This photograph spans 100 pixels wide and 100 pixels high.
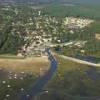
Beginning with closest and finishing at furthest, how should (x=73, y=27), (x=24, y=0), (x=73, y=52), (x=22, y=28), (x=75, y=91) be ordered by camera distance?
(x=75, y=91), (x=73, y=52), (x=22, y=28), (x=73, y=27), (x=24, y=0)

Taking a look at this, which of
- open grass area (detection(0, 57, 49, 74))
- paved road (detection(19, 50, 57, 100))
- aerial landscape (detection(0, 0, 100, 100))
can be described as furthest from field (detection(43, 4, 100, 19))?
paved road (detection(19, 50, 57, 100))

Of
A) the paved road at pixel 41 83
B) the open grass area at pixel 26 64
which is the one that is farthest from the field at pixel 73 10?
the paved road at pixel 41 83

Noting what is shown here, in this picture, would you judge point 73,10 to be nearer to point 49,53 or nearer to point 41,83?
point 49,53

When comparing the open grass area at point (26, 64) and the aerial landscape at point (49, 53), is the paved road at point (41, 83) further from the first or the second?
the open grass area at point (26, 64)

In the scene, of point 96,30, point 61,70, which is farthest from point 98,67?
point 96,30

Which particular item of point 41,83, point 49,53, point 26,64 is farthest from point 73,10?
point 41,83

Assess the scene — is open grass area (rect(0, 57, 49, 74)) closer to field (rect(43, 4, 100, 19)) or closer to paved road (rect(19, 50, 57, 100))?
paved road (rect(19, 50, 57, 100))

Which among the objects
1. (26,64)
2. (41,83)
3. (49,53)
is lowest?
(49,53)

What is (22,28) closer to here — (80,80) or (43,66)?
(43,66)
